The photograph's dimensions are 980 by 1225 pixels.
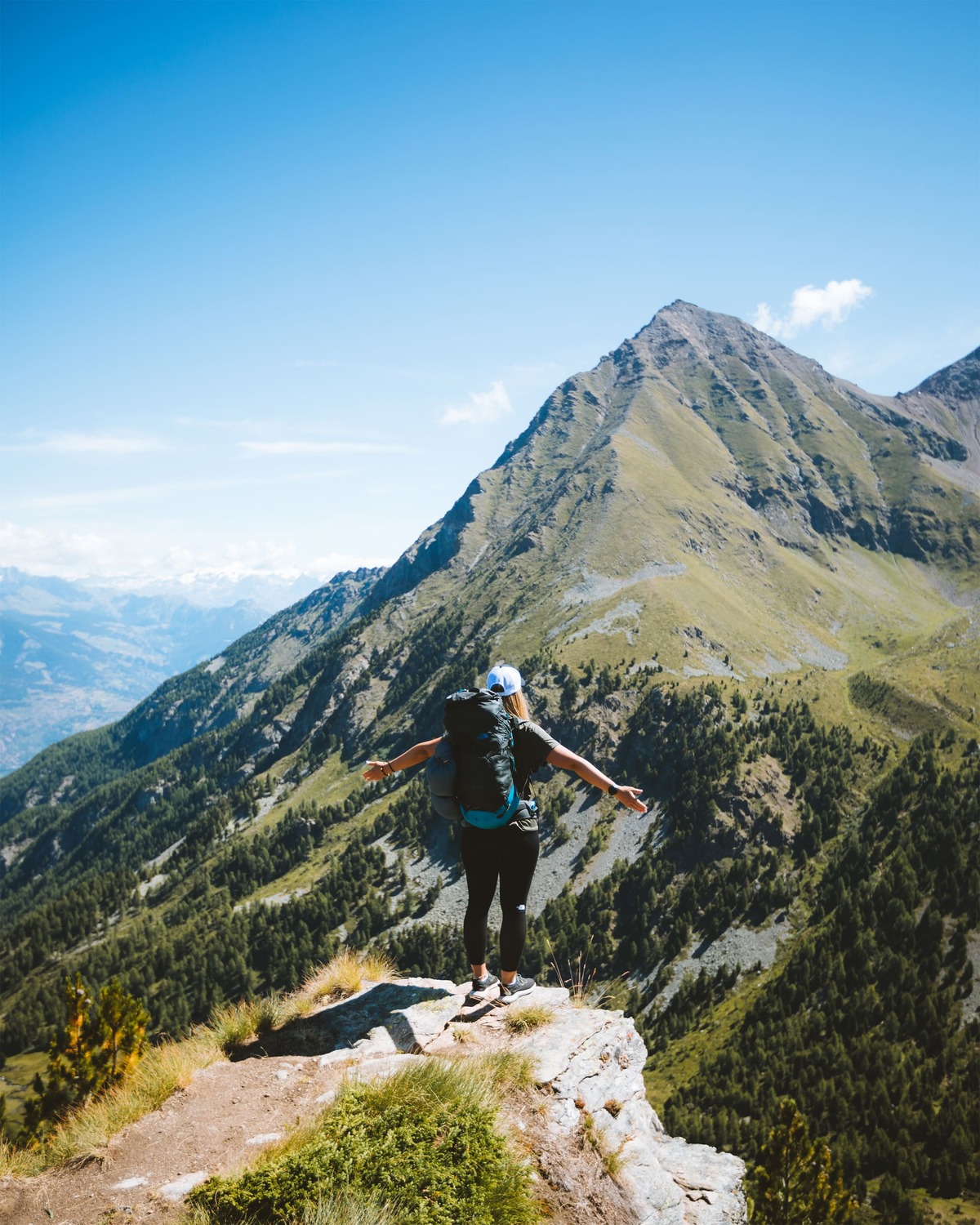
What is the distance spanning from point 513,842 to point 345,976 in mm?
5707

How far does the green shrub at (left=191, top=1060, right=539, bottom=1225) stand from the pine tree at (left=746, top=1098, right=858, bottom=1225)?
44.3 m

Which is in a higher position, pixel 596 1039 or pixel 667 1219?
pixel 596 1039

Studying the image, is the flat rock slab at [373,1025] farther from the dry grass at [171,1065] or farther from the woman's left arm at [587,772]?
the woman's left arm at [587,772]

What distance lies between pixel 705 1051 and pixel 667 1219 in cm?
10466

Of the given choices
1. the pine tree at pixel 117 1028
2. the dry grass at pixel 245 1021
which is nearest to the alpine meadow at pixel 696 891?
the pine tree at pixel 117 1028

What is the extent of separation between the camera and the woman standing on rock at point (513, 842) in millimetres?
8977

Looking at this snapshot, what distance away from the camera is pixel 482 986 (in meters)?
10.1

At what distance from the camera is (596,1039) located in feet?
29.6

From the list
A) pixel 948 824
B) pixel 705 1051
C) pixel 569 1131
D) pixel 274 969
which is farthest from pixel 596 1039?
pixel 274 969

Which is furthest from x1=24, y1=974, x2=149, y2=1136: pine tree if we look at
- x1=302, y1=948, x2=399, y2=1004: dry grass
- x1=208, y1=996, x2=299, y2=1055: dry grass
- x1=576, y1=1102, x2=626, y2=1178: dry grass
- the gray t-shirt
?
the gray t-shirt

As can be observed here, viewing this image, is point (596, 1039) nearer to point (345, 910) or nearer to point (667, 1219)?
point (667, 1219)

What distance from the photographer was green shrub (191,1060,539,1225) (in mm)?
5109

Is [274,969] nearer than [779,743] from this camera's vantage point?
Yes

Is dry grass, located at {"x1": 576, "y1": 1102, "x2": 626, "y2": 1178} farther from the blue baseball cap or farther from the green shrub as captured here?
the blue baseball cap
